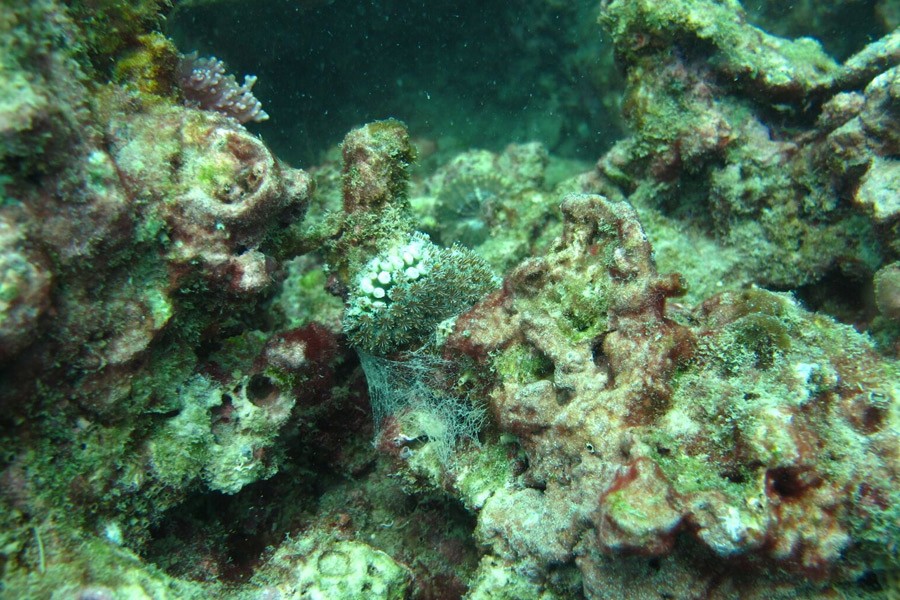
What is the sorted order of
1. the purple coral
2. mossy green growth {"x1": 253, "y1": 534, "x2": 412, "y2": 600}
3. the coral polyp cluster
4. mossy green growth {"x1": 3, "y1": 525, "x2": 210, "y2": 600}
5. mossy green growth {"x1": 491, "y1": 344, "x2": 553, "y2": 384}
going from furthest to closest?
the coral polyp cluster, the purple coral, mossy green growth {"x1": 491, "y1": 344, "x2": 553, "y2": 384}, mossy green growth {"x1": 253, "y1": 534, "x2": 412, "y2": 600}, mossy green growth {"x1": 3, "y1": 525, "x2": 210, "y2": 600}

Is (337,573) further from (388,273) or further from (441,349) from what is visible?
(388,273)

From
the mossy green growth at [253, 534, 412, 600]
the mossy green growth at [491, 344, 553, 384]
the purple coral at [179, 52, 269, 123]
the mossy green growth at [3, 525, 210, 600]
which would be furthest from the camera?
the purple coral at [179, 52, 269, 123]

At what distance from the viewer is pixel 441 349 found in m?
3.81

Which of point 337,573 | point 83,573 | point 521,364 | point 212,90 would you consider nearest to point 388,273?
point 521,364

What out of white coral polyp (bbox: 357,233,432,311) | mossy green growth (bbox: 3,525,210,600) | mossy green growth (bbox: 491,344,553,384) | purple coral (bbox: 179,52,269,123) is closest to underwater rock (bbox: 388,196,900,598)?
mossy green growth (bbox: 491,344,553,384)

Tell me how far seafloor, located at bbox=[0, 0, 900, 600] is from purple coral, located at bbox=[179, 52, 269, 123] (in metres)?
0.02

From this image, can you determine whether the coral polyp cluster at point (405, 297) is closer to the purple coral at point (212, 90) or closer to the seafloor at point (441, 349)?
the seafloor at point (441, 349)

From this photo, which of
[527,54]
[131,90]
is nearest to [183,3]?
[131,90]

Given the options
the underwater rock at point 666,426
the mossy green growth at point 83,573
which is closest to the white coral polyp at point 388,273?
the underwater rock at point 666,426

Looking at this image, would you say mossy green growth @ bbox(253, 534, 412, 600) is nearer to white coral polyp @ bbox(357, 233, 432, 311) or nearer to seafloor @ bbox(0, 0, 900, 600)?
seafloor @ bbox(0, 0, 900, 600)

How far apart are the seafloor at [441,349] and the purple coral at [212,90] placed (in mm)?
19

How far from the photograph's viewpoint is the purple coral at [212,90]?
373cm

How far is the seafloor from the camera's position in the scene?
92.5 inches

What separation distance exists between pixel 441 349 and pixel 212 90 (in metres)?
2.64
